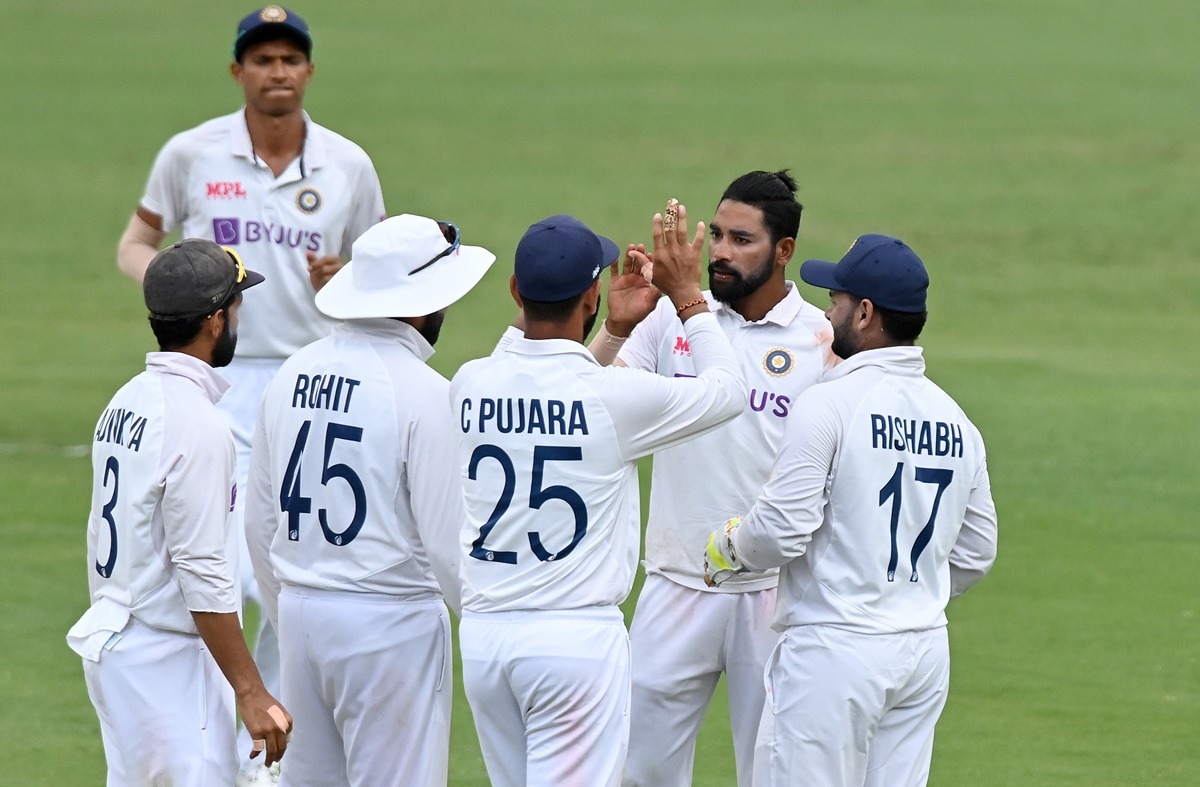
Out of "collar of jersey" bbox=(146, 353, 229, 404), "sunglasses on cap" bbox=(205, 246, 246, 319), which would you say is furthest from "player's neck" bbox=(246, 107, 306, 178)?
"collar of jersey" bbox=(146, 353, 229, 404)

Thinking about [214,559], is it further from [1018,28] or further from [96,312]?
[1018,28]

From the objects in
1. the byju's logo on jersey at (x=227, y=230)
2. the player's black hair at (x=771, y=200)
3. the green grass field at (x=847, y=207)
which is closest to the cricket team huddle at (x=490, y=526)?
the player's black hair at (x=771, y=200)

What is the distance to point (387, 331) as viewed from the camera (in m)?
5.84

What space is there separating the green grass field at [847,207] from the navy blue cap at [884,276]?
2.97 meters

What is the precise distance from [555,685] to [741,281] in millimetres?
1839

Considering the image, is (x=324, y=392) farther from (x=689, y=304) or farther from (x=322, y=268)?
(x=322, y=268)

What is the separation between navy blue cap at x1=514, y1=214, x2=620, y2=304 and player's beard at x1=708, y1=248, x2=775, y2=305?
1123 millimetres

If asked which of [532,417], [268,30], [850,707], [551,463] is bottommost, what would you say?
[850,707]

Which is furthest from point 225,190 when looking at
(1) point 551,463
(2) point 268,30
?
(1) point 551,463

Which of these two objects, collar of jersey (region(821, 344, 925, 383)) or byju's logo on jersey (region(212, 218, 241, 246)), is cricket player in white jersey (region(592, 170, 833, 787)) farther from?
byju's logo on jersey (region(212, 218, 241, 246))

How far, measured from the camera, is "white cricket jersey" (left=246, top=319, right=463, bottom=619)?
565 centimetres

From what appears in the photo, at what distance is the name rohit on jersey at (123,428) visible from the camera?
5.47 metres

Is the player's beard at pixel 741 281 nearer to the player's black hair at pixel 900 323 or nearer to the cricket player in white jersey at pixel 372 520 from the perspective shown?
the player's black hair at pixel 900 323

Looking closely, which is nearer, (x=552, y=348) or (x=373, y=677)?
(x=552, y=348)
